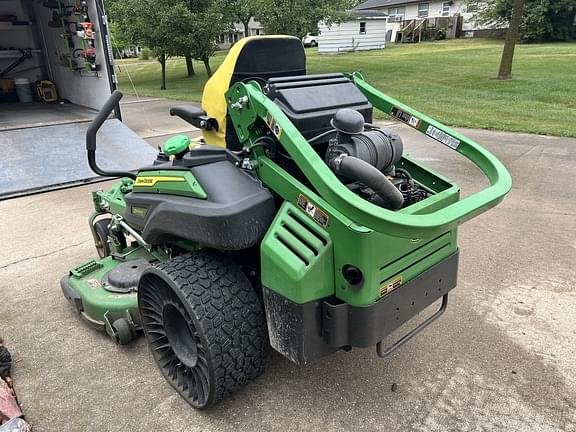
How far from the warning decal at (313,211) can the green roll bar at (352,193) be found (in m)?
0.14

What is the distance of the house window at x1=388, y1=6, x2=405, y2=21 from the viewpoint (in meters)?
41.9

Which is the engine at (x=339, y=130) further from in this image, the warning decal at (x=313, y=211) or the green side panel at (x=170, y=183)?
the green side panel at (x=170, y=183)

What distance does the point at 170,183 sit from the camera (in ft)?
7.70

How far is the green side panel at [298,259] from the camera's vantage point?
190 cm

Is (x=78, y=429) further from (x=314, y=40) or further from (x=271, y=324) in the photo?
(x=314, y=40)

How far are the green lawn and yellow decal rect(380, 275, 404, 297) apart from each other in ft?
23.6

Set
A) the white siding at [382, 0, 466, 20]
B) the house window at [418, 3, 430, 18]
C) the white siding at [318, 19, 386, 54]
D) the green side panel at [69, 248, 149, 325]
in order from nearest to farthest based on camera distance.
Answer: the green side panel at [69, 248, 149, 325]
the white siding at [318, 19, 386, 54]
the white siding at [382, 0, 466, 20]
the house window at [418, 3, 430, 18]

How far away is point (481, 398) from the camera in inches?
93.7

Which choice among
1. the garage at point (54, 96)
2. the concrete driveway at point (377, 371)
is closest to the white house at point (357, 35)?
the garage at point (54, 96)

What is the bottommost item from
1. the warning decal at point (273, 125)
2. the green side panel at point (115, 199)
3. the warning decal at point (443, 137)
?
the green side panel at point (115, 199)

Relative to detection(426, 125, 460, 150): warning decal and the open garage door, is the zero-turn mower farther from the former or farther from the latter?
the open garage door

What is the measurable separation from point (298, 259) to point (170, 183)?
0.82 meters

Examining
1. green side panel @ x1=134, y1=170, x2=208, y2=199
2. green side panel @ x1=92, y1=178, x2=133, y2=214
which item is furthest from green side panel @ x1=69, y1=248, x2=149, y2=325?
green side panel @ x1=134, y1=170, x2=208, y2=199

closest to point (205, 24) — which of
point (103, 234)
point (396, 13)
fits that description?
point (103, 234)
